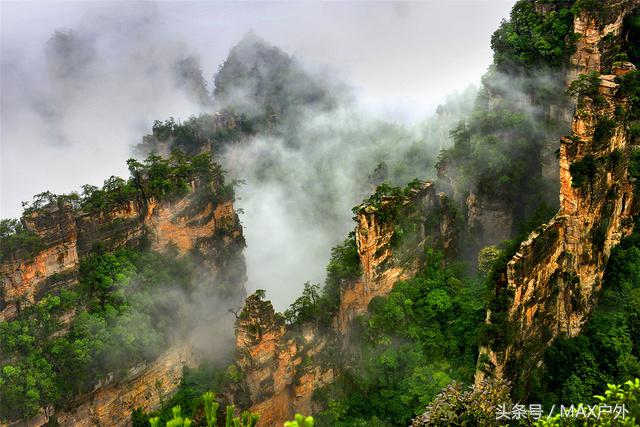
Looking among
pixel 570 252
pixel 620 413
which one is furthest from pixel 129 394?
pixel 620 413

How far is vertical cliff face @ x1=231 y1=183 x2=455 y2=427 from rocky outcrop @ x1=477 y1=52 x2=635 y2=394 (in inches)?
305

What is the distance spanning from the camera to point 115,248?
37.0 meters

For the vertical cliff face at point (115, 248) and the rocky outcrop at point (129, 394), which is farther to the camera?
the rocky outcrop at point (129, 394)

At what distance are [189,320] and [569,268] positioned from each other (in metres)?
23.8

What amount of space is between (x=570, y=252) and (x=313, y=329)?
13136 mm

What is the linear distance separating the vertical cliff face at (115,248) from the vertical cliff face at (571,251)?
20191 millimetres

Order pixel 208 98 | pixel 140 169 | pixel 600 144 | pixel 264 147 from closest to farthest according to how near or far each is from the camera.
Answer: pixel 600 144 < pixel 140 169 < pixel 264 147 < pixel 208 98

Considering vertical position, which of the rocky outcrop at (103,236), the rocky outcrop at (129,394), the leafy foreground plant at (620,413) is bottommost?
the rocky outcrop at (129,394)

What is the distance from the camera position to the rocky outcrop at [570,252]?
2422 centimetres

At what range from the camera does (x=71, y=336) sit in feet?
108

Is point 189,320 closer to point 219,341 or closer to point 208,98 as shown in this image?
point 219,341

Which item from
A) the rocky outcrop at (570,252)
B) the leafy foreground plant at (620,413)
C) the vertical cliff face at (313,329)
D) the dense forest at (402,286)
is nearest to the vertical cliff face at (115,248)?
the dense forest at (402,286)

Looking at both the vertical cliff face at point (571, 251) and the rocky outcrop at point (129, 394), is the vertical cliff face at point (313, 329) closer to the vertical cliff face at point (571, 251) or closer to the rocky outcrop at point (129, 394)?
the rocky outcrop at point (129, 394)

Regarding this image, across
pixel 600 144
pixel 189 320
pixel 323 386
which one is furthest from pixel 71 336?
pixel 600 144
